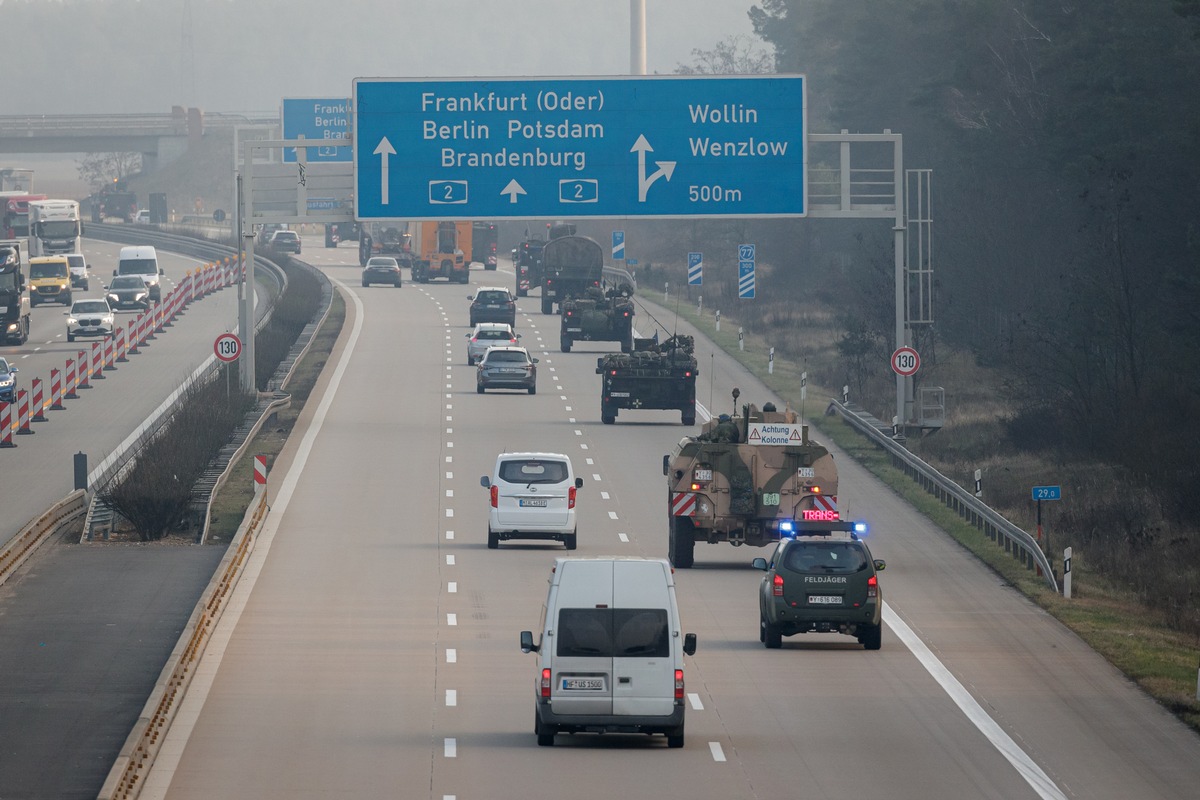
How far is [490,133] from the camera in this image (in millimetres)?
42594

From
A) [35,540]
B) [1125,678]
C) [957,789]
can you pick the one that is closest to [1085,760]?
[957,789]

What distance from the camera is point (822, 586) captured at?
24.8 meters

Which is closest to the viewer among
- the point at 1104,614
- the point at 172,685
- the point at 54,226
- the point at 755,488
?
the point at 172,685

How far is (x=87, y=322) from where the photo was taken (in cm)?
7362

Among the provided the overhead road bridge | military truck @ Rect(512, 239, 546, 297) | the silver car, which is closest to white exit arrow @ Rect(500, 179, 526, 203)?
the silver car

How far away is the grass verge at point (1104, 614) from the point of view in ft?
76.7

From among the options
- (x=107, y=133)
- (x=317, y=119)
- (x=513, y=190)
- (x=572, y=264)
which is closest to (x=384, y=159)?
(x=513, y=190)

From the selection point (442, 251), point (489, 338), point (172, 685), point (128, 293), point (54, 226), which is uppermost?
point (54, 226)

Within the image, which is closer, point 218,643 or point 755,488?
point 218,643

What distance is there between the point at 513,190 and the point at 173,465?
9.31 metres

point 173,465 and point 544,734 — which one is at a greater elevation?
point 173,465

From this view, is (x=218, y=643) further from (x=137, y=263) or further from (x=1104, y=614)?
(x=137, y=263)

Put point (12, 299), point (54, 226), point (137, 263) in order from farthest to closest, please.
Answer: point (54, 226), point (137, 263), point (12, 299)

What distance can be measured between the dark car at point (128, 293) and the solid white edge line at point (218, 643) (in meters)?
35.8
